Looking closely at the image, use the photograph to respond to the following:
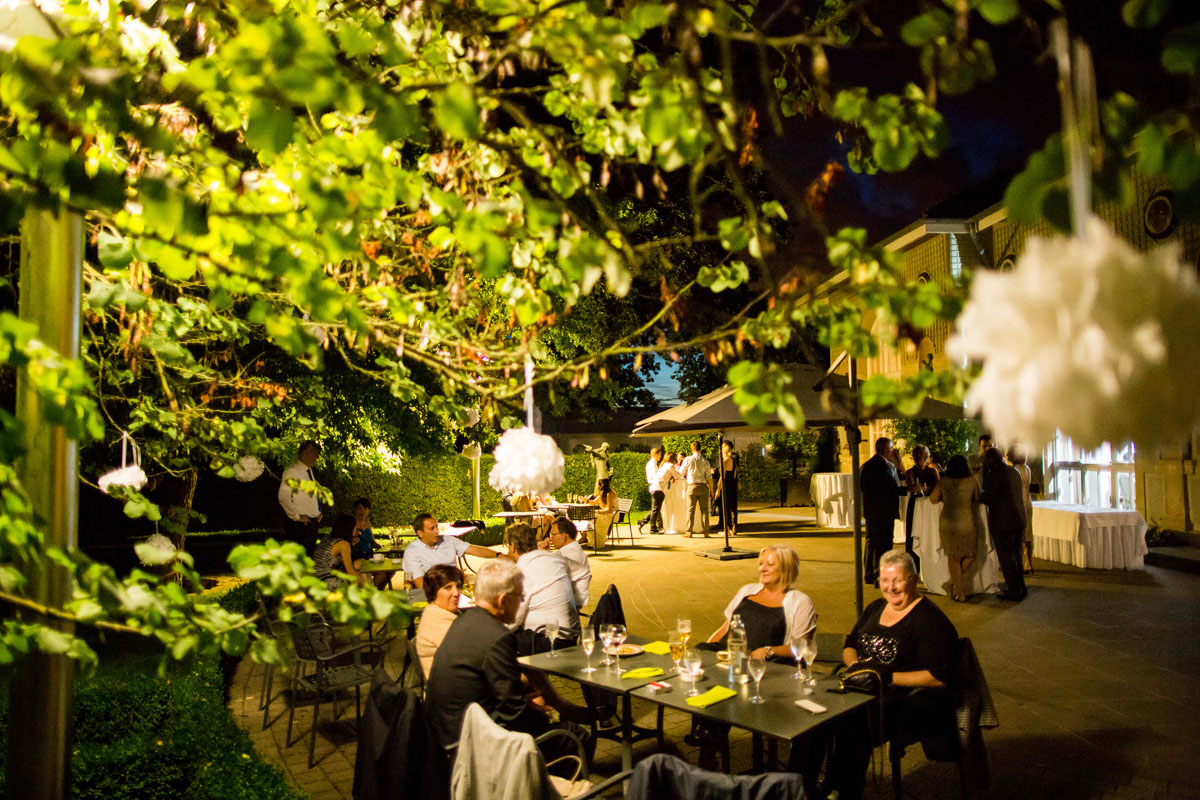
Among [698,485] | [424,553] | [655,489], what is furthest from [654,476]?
[424,553]

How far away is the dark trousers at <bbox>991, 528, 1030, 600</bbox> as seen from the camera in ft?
29.6

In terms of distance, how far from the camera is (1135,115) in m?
1.16

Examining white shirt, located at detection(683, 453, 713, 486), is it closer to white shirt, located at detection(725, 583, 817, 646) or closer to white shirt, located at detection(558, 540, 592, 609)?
white shirt, located at detection(558, 540, 592, 609)

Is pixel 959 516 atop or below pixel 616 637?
atop

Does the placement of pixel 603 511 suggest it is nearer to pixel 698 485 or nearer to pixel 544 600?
pixel 698 485

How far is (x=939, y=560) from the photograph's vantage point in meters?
9.48

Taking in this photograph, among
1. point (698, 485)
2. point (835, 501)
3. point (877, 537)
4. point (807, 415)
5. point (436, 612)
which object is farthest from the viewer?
point (835, 501)

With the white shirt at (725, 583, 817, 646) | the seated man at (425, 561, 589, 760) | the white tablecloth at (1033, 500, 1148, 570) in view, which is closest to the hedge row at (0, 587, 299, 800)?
the seated man at (425, 561, 589, 760)

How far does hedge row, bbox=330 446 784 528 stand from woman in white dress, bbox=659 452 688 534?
403cm

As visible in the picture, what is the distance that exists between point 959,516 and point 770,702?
6064mm

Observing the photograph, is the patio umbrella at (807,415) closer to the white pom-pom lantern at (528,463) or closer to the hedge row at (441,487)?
the white pom-pom lantern at (528,463)

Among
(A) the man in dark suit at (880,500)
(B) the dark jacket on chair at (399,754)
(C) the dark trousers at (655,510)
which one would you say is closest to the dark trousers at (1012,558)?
(A) the man in dark suit at (880,500)

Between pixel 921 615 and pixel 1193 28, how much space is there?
3.61 metres

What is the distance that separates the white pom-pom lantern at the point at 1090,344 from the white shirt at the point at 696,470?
1467 cm
